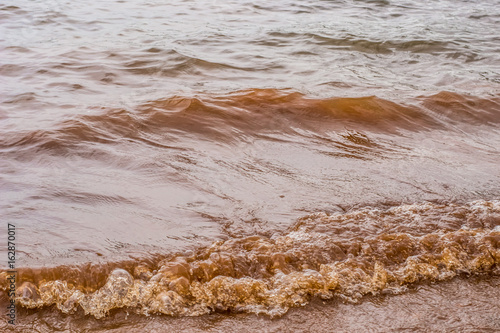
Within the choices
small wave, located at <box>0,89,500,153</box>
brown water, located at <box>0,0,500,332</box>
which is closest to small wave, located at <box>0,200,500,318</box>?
brown water, located at <box>0,0,500,332</box>

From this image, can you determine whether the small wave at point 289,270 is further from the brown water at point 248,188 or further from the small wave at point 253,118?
the small wave at point 253,118

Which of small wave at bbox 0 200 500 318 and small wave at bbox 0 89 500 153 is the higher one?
small wave at bbox 0 89 500 153

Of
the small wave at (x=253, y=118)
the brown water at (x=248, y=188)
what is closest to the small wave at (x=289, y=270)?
the brown water at (x=248, y=188)

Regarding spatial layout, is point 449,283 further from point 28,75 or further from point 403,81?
point 28,75

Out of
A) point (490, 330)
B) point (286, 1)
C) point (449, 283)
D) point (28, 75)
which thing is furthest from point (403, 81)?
point (286, 1)

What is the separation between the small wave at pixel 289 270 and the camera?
2.13 m

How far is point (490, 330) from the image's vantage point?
1.95 meters

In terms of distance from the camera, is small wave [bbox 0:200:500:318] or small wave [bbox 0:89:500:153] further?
small wave [bbox 0:89:500:153]

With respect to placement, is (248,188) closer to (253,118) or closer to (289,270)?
(289,270)

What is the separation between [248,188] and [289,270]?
0.86 metres

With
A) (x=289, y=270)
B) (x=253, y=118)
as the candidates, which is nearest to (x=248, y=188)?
(x=289, y=270)

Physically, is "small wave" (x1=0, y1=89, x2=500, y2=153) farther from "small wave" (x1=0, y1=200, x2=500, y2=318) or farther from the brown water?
"small wave" (x1=0, y1=200, x2=500, y2=318)

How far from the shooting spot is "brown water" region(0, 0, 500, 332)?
213cm

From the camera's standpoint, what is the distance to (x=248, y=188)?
121 inches
